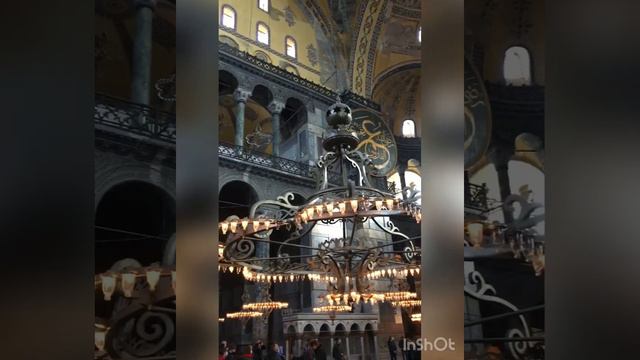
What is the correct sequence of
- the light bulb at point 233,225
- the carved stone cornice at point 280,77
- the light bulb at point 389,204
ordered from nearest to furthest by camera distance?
1. the light bulb at point 389,204
2. the light bulb at point 233,225
3. the carved stone cornice at point 280,77

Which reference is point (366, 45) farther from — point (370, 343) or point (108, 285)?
point (108, 285)

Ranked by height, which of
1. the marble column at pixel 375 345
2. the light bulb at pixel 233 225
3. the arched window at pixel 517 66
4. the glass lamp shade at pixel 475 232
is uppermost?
the arched window at pixel 517 66

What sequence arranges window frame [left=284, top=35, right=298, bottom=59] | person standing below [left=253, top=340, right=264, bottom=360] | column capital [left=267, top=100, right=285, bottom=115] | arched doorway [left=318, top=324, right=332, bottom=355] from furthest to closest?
window frame [left=284, top=35, right=298, bottom=59], column capital [left=267, top=100, right=285, bottom=115], arched doorway [left=318, top=324, right=332, bottom=355], person standing below [left=253, top=340, right=264, bottom=360]

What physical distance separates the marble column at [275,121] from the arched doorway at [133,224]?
5.33 meters

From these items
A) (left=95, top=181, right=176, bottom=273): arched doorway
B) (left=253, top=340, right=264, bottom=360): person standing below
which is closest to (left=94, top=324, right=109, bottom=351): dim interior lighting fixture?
(left=95, top=181, right=176, bottom=273): arched doorway

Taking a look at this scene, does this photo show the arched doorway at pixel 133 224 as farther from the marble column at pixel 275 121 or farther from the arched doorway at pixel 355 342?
the arched doorway at pixel 355 342

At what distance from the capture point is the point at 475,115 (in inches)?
270

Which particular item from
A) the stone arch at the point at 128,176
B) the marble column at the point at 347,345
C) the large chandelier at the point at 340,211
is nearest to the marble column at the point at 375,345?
the marble column at the point at 347,345

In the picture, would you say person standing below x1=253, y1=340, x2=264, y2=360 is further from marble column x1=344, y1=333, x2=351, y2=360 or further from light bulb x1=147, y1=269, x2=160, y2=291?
light bulb x1=147, y1=269, x2=160, y2=291

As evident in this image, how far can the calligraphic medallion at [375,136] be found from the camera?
861 cm

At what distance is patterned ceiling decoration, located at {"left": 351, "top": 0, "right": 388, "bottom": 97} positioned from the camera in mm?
13734

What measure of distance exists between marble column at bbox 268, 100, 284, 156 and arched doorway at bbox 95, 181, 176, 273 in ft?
17.5
